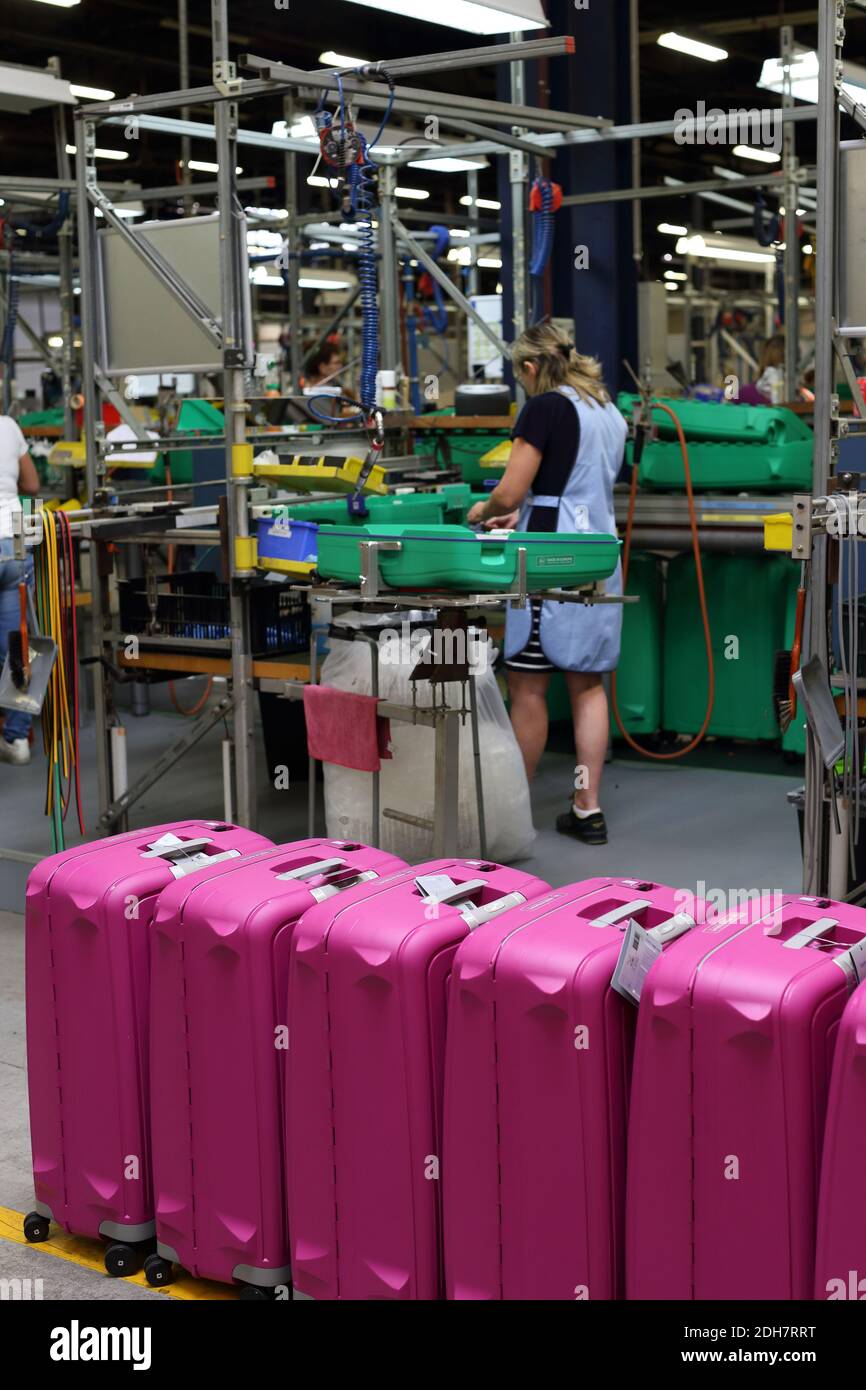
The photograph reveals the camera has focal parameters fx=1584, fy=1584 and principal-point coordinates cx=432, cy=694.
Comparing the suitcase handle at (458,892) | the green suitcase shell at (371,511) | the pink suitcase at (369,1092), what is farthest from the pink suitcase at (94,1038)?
the green suitcase shell at (371,511)

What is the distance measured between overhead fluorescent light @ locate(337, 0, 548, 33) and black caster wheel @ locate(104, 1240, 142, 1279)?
3.35m

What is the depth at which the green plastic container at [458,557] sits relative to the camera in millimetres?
4078

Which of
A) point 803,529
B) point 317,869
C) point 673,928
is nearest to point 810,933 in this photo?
point 673,928

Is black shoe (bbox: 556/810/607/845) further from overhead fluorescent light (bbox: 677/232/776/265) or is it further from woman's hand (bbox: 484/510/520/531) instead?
overhead fluorescent light (bbox: 677/232/776/265)

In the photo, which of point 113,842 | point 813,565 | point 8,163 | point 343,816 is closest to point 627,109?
point 343,816

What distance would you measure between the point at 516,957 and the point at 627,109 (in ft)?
21.7

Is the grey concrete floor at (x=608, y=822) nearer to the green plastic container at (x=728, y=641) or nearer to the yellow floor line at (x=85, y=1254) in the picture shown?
the green plastic container at (x=728, y=641)

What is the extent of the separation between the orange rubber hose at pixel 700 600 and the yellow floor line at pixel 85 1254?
3812 millimetres

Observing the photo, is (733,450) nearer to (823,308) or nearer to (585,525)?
(585,525)

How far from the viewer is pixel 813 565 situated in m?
3.47

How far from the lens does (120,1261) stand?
9.14 ft

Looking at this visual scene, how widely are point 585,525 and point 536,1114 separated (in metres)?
3.25
